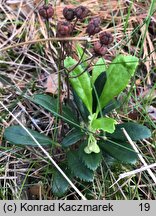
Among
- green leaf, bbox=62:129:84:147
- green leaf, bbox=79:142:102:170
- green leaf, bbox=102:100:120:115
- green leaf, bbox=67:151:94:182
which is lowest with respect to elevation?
green leaf, bbox=67:151:94:182

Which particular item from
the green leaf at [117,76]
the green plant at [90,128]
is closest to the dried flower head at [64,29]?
the green plant at [90,128]

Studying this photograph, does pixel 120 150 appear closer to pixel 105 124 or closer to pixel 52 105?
pixel 105 124

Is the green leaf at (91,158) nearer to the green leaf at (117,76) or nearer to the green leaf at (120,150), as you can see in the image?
the green leaf at (120,150)

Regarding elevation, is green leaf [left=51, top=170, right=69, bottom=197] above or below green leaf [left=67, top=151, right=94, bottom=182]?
below

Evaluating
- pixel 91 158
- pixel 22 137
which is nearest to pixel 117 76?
pixel 91 158

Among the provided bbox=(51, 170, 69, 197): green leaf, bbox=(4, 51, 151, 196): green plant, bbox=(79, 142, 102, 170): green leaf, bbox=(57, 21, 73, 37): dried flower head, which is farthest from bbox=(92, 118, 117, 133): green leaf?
bbox=(57, 21, 73, 37): dried flower head

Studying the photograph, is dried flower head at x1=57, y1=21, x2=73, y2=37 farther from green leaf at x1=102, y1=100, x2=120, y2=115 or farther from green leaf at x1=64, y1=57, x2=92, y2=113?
green leaf at x1=102, y1=100, x2=120, y2=115

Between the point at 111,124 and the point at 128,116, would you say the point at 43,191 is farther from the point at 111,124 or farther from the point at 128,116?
the point at 128,116
